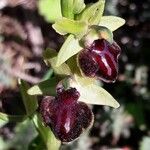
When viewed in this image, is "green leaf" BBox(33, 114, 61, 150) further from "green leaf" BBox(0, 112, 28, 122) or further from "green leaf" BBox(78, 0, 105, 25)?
"green leaf" BBox(78, 0, 105, 25)

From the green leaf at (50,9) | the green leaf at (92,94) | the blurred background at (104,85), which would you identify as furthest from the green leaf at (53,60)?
the green leaf at (50,9)

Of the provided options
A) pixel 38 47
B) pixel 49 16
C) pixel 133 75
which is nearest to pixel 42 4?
pixel 49 16

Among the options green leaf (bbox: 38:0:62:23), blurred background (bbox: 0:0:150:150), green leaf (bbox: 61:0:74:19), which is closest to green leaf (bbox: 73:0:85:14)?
green leaf (bbox: 61:0:74:19)

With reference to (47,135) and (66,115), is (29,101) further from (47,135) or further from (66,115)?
(66,115)

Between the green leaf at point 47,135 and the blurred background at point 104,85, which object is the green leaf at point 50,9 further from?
the green leaf at point 47,135

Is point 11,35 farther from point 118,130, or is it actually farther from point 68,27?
point 68,27

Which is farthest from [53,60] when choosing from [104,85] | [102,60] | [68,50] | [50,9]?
[104,85]
